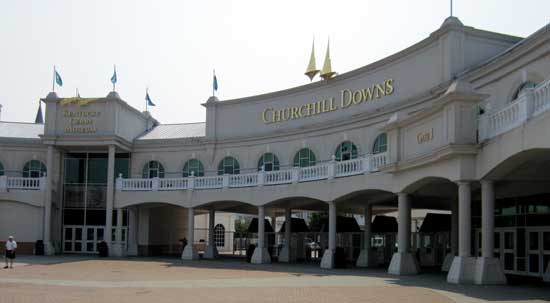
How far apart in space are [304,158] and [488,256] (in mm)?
18466

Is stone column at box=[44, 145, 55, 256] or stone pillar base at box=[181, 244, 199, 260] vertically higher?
stone column at box=[44, 145, 55, 256]

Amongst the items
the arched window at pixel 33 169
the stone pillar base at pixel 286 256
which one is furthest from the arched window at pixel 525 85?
the arched window at pixel 33 169

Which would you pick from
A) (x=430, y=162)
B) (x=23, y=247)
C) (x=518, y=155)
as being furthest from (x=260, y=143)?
(x=518, y=155)

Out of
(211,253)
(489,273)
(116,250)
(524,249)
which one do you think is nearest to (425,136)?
(489,273)

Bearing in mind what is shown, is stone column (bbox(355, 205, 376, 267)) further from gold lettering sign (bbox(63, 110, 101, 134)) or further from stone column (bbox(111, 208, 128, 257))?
gold lettering sign (bbox(63, 110, 101, 134))

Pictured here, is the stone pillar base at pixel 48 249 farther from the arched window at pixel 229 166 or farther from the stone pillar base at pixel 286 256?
the stone pillar base at pixel 286 256

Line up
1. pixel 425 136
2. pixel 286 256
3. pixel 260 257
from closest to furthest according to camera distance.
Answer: pixel 425 136, pixel 260 257, pixel 286 256

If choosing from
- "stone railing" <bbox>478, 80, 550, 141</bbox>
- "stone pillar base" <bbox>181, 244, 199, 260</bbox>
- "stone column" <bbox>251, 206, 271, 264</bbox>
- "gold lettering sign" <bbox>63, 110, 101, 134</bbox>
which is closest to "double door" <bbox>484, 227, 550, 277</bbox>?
"stone railing" <bbox>478, 80, 550, 141</bbox>

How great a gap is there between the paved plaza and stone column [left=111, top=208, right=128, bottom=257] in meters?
14.0

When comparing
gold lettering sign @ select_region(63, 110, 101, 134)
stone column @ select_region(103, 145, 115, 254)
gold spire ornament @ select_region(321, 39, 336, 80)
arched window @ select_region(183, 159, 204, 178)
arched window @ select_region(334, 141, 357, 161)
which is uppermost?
gold spire ornament @ select_region(321, 39, 336, 80)

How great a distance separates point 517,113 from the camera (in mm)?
16750

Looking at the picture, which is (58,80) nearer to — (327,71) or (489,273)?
(327,71)

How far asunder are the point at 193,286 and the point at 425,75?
15.0 meters

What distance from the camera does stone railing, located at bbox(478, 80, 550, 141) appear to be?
15.2 m
